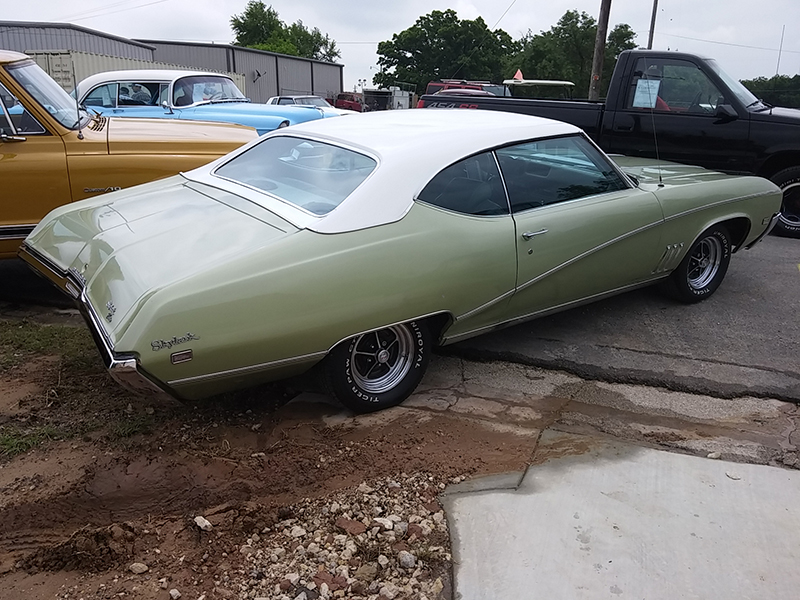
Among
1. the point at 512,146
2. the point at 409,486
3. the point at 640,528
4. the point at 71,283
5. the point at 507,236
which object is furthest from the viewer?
the point at 512,146

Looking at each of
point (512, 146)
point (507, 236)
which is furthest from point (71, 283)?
point (512, 146)

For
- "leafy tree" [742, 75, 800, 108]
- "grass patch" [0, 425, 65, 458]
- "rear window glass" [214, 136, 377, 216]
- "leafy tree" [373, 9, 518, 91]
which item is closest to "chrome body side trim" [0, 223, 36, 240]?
"rear window glass" [214, 136, 377, 216]

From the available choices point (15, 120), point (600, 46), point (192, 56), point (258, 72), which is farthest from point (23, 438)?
point (258, 72)

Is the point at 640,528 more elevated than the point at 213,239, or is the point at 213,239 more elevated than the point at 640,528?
the point at 213,239

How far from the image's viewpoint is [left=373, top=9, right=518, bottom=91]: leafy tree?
6669cm

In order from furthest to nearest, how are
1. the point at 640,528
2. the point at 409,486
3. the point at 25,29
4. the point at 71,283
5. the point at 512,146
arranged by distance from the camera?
the point at 25,29 → the point at 512,146 → the point at 71,283 → the point at 409,486 → the point at 640,528

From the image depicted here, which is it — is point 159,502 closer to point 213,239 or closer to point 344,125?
point 213,239

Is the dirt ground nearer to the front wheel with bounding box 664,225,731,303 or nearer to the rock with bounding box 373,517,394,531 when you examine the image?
the rock with bounding box 373,517,394,531

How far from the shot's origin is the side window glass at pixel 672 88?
7.38m

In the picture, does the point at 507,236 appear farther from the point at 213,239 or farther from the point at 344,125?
the point at 213,239

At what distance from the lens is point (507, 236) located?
3.73 meters

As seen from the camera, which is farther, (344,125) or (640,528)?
(344,125)

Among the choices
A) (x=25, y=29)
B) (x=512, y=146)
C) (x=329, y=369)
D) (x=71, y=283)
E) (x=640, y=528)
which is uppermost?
(x=25, y=29)

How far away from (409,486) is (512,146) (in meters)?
2.11
